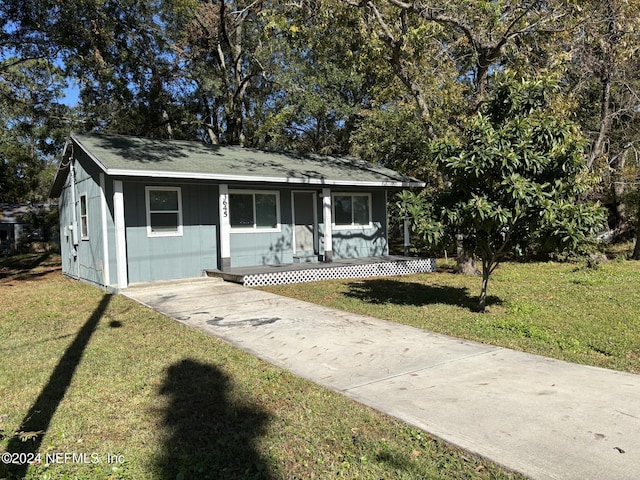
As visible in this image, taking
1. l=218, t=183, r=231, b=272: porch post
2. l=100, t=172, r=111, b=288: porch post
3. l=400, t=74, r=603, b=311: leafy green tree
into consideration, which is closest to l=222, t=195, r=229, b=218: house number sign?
l=218, t=183, r=231, b=272: porch post

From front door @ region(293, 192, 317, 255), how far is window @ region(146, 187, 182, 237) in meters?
3.57

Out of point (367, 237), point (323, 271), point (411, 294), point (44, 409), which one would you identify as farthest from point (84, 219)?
point (44, 409)

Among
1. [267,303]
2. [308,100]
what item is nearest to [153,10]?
[308,100]

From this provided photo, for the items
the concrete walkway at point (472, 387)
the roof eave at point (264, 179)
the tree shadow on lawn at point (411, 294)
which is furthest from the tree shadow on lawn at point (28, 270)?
the tree shadow on lawn at point (411, 294)

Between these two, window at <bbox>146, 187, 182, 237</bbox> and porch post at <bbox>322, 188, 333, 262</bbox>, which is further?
porch post at <bbox>322, 188, 333, 262</bbox>

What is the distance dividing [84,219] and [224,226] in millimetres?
4105

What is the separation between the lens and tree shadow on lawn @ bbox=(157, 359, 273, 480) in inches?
113

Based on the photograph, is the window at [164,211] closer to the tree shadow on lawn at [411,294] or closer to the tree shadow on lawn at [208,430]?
the tree shadow on lawn at [411,294]

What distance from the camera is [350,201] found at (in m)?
14.6

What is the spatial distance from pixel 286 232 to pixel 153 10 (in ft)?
40.1

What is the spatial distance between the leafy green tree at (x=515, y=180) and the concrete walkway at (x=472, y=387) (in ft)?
6.90

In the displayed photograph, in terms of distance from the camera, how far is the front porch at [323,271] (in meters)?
11.1

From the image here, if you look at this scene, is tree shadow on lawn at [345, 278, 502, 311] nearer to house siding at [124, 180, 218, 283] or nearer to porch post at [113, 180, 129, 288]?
house siding at [124, 180, 218, 283]

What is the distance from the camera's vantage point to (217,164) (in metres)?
12.0
